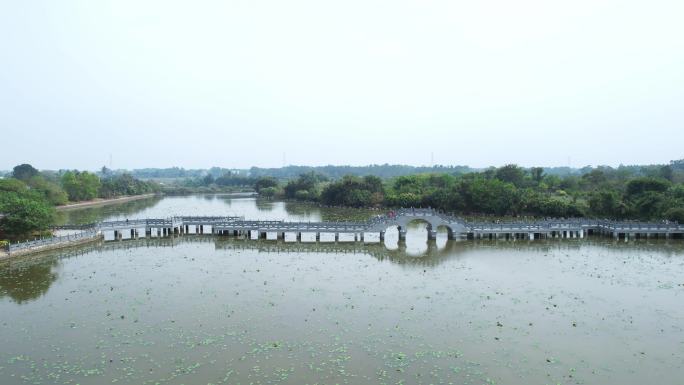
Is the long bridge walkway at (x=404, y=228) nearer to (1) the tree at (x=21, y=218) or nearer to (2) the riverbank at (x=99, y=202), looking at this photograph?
(1) the tree at (x=21, y=218)

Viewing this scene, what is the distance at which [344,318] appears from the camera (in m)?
23.2

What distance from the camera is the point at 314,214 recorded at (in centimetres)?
7688

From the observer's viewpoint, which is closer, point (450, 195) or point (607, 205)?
point (607, 205)

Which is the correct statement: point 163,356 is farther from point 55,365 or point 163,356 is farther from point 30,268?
point 30,268

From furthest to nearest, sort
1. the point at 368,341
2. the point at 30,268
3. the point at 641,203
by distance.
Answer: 1. the point at 641,203
2. the point at 30,268
3. the point at 368,341

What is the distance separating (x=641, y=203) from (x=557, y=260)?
22318 mm

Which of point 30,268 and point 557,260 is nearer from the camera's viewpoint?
point 30,268

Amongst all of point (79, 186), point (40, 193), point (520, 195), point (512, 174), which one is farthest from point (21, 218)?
point (512, 174)

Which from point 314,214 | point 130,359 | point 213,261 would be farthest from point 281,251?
point 314,214

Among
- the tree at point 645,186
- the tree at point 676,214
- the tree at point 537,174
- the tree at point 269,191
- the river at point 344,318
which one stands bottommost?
the river at point 344,318

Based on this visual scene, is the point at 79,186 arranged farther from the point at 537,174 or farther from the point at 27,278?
the point at 537,174

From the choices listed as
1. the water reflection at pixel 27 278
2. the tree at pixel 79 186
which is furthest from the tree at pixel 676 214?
the tree at pixel 79 186

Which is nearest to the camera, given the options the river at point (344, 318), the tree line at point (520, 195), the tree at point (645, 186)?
the river at point (344, 318)

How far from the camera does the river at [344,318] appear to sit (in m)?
17.7
